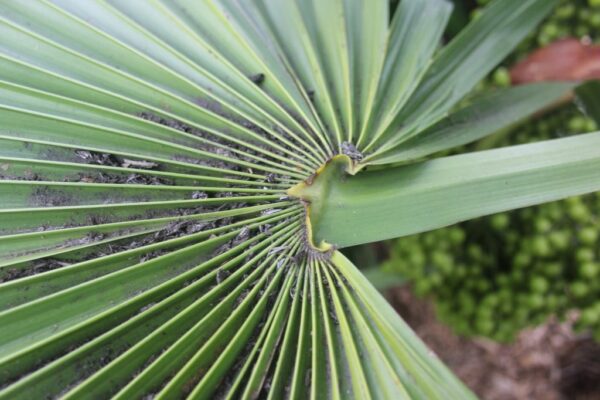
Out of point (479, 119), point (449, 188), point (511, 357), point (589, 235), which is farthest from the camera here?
point (511, 357)

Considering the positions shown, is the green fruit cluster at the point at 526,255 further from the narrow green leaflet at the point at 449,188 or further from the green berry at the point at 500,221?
the narrow green leaflet at the point at 449,188

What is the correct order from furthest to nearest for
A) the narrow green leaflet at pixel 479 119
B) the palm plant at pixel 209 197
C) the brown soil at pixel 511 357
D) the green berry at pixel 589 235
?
the brown soil at pixel 511 357
the green berry at pixel 589 235
the narrow green leaflet at pixel 479 119
the palm plant at pixel 209 197

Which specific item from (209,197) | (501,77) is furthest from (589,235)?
(209,197)

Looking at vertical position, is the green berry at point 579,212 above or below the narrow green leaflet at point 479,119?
below

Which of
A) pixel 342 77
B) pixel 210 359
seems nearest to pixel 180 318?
pixel 210 359

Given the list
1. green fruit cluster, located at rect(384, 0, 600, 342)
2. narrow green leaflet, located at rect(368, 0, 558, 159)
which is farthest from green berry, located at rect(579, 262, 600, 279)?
narrow green leaflet, located at rect(368, 0, 558, 159)

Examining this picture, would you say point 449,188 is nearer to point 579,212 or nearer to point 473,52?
point 473,52

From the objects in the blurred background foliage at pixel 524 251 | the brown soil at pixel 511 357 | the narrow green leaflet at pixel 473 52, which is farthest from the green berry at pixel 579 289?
the brown soil at pixel 511 357

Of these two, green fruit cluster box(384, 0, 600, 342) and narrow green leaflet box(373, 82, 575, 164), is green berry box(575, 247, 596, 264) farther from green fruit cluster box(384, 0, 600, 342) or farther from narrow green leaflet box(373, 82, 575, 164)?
narrow green leaflet box(373, 82, 575, 164)
